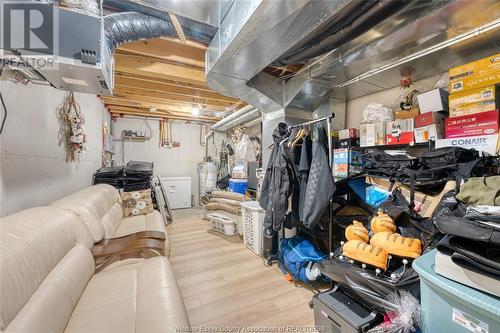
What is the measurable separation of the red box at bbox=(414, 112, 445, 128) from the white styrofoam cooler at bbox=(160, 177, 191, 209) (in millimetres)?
4990

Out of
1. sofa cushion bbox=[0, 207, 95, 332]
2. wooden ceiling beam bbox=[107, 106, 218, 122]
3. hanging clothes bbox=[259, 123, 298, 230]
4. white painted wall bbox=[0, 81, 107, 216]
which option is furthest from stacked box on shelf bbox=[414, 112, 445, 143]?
wooden ceiling beam bbox=[107, 106, 218, 122]

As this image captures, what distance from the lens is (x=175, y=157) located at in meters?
5.86

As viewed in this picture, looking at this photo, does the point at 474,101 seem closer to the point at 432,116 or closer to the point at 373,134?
the point at 432,116

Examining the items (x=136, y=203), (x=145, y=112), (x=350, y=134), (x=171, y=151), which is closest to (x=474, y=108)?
(x=350, y=134)

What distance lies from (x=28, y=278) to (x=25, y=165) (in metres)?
0.91

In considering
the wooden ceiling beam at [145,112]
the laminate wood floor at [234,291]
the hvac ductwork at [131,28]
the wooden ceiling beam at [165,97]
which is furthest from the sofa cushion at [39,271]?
the wooden ceiling beam at [145,112]

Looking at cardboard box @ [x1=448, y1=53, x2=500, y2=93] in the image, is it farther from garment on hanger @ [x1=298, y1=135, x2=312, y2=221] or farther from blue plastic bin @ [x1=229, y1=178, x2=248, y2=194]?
blue plastic bin @ [x1=229, y1=178, x2=248, y2=194]

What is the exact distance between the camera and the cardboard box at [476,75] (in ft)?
4.54

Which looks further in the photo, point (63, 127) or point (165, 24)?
point (63, 127)

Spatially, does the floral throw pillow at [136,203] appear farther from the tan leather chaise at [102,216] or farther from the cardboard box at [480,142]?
the cardboard box at [480,142]

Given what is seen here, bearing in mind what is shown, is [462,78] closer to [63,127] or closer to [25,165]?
[25,165]

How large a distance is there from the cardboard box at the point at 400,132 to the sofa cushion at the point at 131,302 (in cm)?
207

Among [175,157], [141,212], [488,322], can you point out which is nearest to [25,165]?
[141,212]

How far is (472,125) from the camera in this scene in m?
1.49
